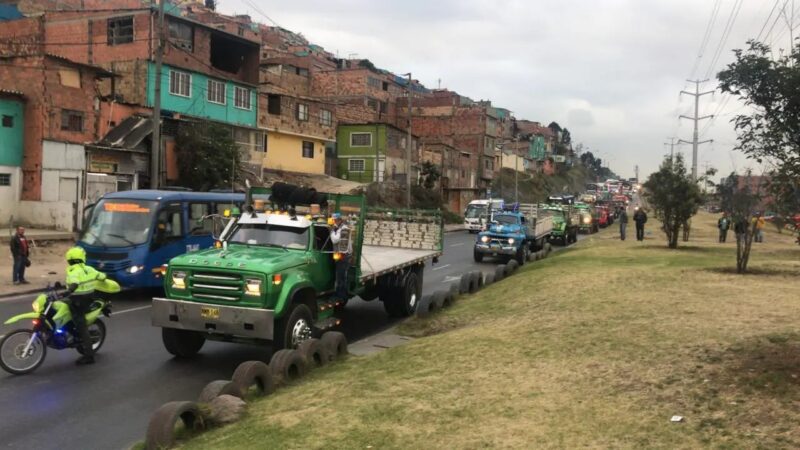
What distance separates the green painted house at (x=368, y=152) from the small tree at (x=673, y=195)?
31102 mm

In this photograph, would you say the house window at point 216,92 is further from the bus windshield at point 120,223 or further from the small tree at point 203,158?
the bus windshield at point 120,223

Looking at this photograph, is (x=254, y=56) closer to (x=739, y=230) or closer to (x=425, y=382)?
(x=739, y=230)

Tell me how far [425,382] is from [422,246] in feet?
26.1

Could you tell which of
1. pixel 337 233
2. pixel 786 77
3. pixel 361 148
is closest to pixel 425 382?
pixel 337 233

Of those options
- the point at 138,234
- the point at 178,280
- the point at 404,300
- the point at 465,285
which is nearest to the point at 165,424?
the point at 178,280

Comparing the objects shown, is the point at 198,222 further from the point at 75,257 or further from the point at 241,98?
the point at 241,98

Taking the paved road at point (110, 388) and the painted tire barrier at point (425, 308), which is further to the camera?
the painted tire barrier at point (425, 308)

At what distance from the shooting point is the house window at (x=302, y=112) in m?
46.2

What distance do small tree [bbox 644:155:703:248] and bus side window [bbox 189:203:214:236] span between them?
17.4m

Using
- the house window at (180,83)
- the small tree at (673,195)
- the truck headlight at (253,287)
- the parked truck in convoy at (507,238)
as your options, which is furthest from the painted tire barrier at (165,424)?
the house window at (180,83)

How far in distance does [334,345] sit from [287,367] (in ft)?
4.03

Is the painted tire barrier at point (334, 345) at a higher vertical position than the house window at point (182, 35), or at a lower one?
lower

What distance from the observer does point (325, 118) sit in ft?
163

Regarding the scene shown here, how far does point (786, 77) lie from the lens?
6.87m
